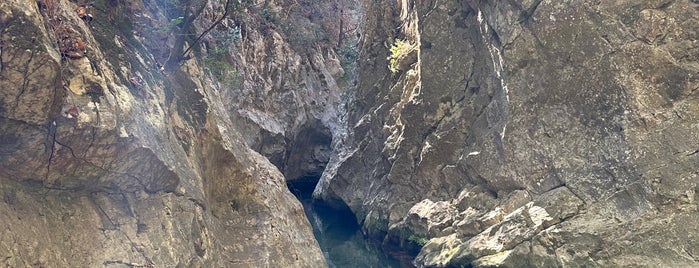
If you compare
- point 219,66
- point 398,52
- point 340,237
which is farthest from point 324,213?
point 219,66

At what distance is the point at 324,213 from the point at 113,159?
77.7 feet

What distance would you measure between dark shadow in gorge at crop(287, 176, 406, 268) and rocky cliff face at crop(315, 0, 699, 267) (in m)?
1.37

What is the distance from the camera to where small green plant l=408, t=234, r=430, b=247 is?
1792cm

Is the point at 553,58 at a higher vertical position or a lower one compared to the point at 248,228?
higher

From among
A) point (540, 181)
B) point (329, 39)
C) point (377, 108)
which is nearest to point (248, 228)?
point (540, 181)

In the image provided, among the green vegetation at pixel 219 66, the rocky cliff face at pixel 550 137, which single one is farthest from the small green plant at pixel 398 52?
the green vegetation at pixel 219 66

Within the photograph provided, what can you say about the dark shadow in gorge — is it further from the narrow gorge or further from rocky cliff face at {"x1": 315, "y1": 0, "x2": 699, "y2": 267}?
rocky cliff face at {"x1": 315, "y1": 0, "x2": 699, "y2": 267}

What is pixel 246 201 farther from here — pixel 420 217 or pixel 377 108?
pixel 377 108

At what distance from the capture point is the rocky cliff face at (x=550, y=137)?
11.8 meters

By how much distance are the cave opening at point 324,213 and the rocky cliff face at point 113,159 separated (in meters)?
9.16

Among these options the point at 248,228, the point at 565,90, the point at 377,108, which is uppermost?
the point at 377,108

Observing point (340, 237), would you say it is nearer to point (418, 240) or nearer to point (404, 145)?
point (404, 145)

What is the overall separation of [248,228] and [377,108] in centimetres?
1436

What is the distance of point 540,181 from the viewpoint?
46.5ft
